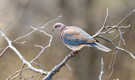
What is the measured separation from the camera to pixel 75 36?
4.19 metres

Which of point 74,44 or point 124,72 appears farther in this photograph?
point 124,72

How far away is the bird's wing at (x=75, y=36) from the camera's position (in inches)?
159

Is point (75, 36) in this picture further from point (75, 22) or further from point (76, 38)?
point (75, 22)

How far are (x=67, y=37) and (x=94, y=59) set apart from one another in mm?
5503

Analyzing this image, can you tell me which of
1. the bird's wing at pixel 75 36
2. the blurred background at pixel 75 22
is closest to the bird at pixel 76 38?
the bird's wing at pixel 75 36

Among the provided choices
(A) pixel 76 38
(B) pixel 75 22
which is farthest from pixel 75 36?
(B) pixel 75 22

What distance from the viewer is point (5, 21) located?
9109mm

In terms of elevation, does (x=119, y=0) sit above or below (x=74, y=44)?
above

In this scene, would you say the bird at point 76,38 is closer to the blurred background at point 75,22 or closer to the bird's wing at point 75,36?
the bird's wing at point 75,36

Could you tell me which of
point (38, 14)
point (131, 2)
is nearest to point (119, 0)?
point (131, 2)

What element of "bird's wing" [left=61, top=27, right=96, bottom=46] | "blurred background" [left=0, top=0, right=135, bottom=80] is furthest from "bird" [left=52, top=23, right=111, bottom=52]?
"blurred background" [left=0, top=0, right=135, bottom=80]

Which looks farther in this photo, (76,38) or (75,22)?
(75,22)

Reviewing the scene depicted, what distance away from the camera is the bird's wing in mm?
4035

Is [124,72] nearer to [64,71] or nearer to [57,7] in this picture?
[64,71]
